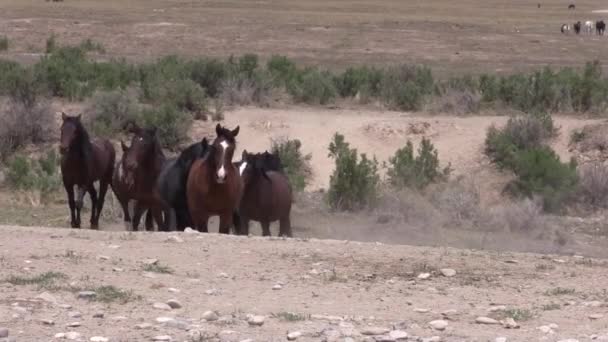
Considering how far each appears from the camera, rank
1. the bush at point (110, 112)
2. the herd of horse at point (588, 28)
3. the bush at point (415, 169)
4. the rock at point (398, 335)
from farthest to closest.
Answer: the herd of horse at point (588, 28)
the bush at point (110, 112)
the bush at point (415, 169)
the rock at point (398, 335)

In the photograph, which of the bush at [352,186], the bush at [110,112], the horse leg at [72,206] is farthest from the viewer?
the bush at [110,112]

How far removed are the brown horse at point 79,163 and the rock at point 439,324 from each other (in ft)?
32.6

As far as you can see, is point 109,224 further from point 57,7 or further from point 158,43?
point 57,7

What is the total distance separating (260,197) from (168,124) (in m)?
9.96

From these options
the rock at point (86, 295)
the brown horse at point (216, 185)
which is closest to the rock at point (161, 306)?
the rock at point (86, 295)

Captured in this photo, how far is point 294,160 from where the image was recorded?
24.5 meters

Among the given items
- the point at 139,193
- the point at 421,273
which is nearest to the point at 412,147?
the point at 139,193

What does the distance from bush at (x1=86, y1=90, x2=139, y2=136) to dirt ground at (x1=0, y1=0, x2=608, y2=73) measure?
18685 mm

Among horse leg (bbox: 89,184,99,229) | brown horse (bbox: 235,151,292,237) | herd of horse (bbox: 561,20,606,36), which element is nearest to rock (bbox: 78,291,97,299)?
brown horse (bbox: 235,151,292,237)

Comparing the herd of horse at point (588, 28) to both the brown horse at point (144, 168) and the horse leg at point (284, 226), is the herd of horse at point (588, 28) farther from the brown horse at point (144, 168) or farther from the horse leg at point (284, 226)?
the brown horse at point (144, 168)

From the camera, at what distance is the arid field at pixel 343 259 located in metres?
8.65

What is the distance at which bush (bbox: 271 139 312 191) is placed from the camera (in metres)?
Answer: 23.8

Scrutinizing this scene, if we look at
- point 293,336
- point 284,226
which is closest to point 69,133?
point 284,226

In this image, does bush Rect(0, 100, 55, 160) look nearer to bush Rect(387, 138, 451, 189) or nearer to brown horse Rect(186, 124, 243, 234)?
bush Rect(387, 138, 451, 189)
